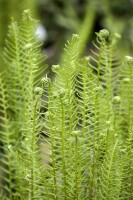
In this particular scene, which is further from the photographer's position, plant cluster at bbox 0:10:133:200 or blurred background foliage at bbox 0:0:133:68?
blurred background foliage at bbox 0:0:133:68

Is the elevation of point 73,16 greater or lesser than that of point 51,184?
greater

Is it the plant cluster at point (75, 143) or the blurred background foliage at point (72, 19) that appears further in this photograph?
the blurred background foliage at point (72, 19)

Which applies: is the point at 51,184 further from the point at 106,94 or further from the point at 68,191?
the point at 106,94

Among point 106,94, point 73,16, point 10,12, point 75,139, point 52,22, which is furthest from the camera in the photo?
point 52,22

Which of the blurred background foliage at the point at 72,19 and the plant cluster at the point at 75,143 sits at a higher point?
the blurred background foliage at the point at 72,19

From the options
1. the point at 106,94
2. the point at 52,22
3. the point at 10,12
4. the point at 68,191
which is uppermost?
the point at 52,22

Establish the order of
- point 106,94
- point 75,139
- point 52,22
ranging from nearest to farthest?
1. point 75,139
2. point 106,94
3. point 52,22

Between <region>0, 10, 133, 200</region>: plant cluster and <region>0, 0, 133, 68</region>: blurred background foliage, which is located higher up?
<region>0, 0, 133, 68</region>: blurred background foliage

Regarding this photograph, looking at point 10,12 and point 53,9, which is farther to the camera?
point 53,9

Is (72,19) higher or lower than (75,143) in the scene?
higher

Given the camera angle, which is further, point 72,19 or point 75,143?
point 72,19

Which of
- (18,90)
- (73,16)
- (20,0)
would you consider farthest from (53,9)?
(18,90)
